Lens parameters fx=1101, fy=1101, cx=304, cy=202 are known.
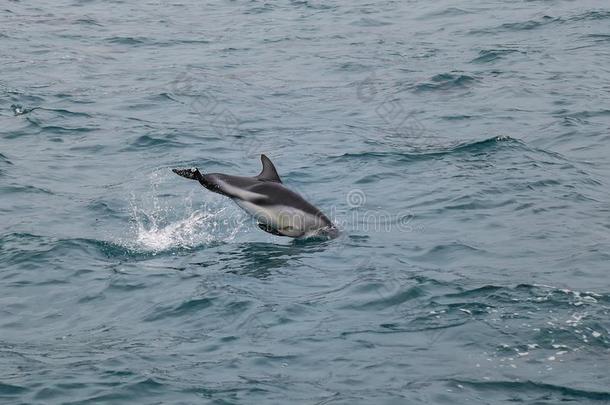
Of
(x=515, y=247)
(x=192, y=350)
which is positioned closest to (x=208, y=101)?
(x=515, y=247)

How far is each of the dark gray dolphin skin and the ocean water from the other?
13.2 inches

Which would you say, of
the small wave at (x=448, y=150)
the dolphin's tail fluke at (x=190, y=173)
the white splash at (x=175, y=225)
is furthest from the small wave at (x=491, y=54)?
the dolphin's tail fluke at (x=190, y=173)

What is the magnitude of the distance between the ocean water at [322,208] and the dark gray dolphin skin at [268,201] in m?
0.34

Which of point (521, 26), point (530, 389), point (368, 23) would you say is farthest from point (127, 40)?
point (530, 389)

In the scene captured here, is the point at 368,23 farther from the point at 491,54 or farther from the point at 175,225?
the point at 175,225

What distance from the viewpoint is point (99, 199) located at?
16.4 m

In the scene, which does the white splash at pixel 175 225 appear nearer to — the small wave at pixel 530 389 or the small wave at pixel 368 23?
the small wave at pixel 530 389

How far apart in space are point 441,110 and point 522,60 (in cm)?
445

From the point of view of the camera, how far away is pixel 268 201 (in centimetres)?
1377

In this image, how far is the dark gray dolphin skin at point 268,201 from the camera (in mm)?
13781

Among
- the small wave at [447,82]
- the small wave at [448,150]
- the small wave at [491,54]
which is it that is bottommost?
the small wave at [448,150]

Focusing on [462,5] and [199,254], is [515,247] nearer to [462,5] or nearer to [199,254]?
[199,254]

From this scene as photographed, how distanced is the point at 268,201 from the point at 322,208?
226 centimetres

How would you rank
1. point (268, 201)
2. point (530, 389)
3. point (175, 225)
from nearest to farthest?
point (530, 389) → point (268, 201) → point (175, 225)
